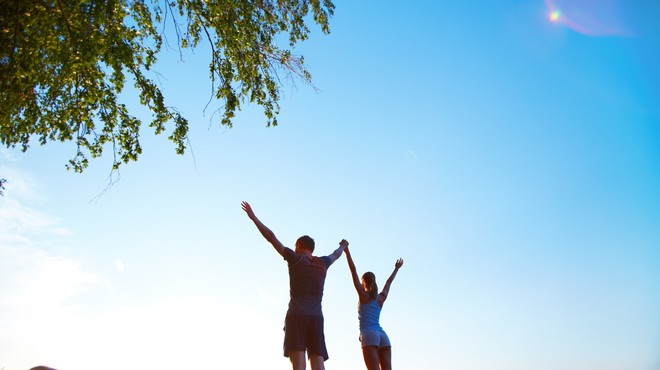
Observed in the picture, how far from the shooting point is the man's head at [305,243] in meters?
4.64

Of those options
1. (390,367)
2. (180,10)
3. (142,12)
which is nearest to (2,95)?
(142,12)

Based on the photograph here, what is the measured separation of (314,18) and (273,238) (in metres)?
7.84

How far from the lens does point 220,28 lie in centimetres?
888

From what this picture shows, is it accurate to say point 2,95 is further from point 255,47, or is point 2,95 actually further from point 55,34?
point 255,47

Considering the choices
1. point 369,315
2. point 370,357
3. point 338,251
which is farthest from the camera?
point 369,315

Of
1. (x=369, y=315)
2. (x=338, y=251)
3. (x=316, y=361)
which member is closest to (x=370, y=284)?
(x=369, y=315)

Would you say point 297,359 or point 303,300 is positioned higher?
point 303,300

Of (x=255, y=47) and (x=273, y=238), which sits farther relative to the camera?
(x=255, y=47)

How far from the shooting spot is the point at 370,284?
19.3 feet

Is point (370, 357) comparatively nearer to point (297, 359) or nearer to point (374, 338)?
point (374, 338)

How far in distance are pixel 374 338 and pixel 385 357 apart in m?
0.33

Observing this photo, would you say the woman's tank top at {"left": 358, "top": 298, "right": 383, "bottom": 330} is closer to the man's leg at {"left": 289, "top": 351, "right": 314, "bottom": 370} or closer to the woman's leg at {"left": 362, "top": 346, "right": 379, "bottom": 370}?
the woman's leg at {"left": 362, "top": 346, "right": 379, "bottom": 370}

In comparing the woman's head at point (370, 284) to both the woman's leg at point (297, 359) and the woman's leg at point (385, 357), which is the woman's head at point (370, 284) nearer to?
the woman's leg at point (385, 357)

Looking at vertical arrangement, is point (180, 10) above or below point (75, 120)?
above
